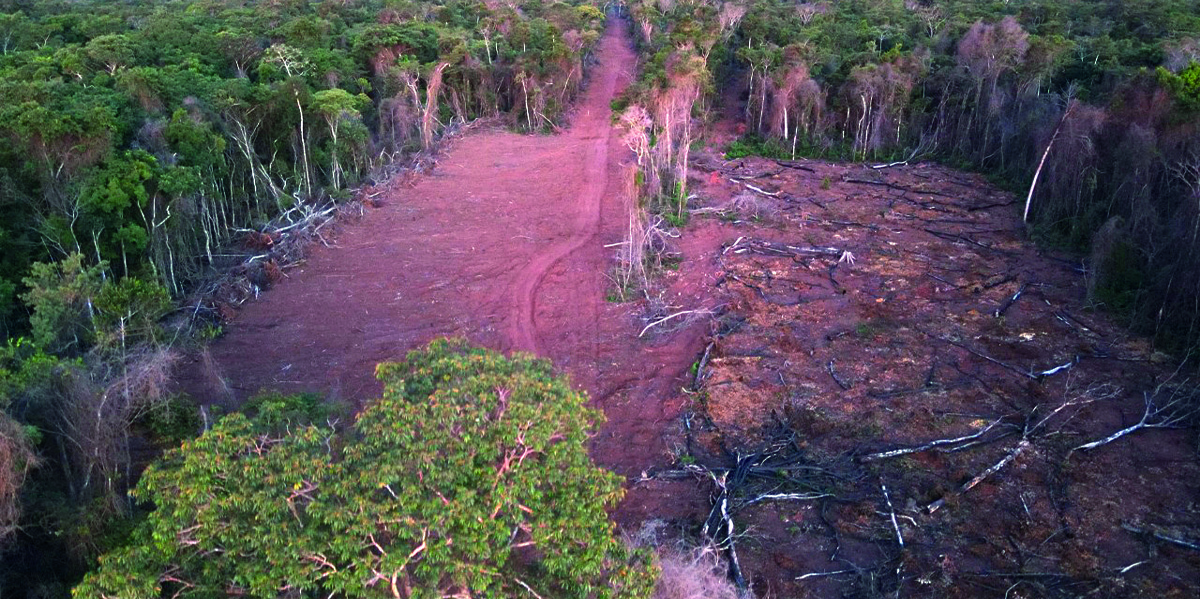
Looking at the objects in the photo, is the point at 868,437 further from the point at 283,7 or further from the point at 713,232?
the point at 283,7

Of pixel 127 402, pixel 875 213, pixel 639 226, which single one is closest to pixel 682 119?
pixel 875 213

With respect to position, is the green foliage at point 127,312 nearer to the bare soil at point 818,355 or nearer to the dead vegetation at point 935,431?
the bare soil at point 818,355

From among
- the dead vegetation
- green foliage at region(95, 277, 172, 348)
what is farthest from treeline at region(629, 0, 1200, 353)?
green foliage at region(95, 277, 172, 348)

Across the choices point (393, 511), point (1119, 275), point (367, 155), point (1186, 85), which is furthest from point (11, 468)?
point (1186, 85)

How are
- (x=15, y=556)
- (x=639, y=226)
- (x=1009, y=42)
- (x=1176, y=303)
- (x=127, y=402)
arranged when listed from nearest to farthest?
(x=15, y=556)
(x=127, y=402)
(x=1176, y=303)
(x=639, y=226)
(x=1009, y=42)

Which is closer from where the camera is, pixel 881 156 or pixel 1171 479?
pixel 1171 479

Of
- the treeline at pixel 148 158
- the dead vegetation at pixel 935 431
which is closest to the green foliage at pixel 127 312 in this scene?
the treeline at pixel 148 158
